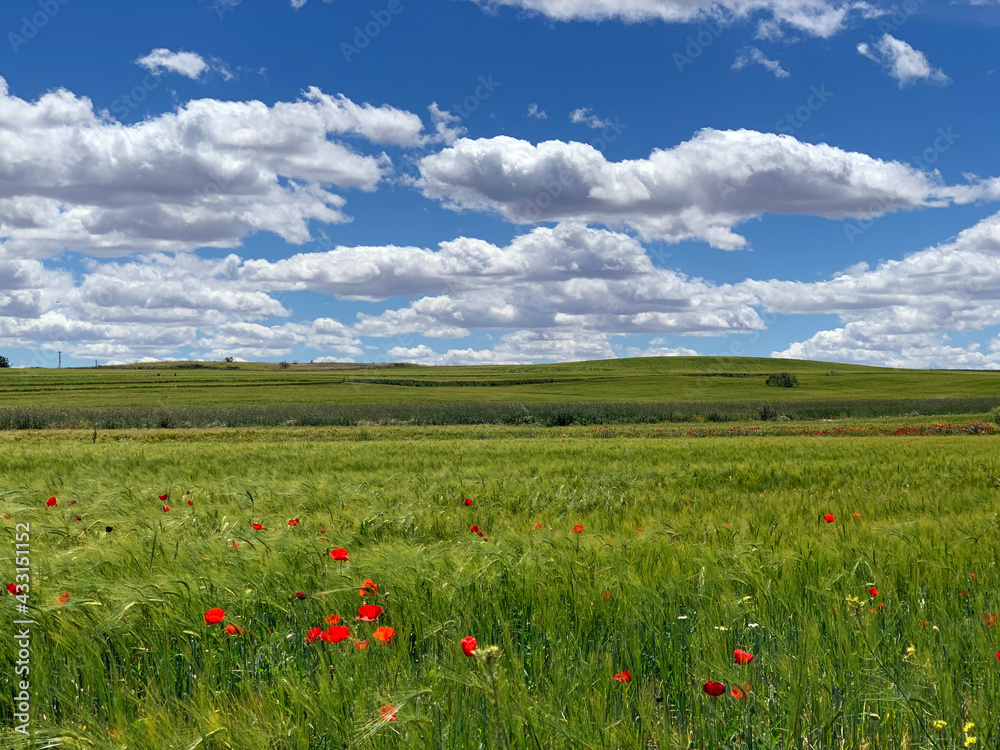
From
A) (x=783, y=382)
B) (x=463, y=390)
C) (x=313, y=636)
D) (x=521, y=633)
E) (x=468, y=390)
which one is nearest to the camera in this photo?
(x=313, y=636)

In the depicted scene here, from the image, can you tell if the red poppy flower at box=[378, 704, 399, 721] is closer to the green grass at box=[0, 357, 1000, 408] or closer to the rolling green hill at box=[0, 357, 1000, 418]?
the rolling green hill at box=[0, 357, 1000, 418]

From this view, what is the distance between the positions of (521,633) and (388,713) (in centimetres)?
141

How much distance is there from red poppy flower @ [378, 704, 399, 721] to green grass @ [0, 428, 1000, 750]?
0.11ft

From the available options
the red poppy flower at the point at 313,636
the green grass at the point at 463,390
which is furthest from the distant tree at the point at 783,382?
the red poppy flower at the point at 313,636

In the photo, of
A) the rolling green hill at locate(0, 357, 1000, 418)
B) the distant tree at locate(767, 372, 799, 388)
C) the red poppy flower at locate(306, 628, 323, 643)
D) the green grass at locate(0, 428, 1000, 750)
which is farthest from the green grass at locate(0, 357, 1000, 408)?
the red poppy flower at locate(306, 628, 323, 643)

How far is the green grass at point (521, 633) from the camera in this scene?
2496mm

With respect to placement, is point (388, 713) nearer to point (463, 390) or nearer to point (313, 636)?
point (313, 636)

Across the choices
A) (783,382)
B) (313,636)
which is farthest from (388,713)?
(783,382)

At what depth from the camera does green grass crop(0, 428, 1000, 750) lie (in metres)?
2.50

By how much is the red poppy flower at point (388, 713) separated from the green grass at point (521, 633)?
0.11 ft

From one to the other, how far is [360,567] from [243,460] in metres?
10.0

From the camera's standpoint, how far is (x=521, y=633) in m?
3.52

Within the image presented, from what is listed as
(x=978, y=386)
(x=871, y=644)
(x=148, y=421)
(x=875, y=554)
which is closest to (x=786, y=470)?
(x=875, y=554)

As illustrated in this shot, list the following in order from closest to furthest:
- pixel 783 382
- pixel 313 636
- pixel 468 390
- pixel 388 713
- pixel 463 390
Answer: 1. pixel 388 713
2. pixel 313 636
3. pixel 468 390
4. pixel 463 390
5. pixel 783 382
